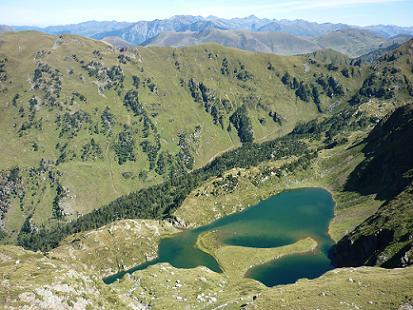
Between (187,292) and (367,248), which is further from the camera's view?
(367,248)

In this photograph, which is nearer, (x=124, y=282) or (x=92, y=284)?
(x=92, y=284)

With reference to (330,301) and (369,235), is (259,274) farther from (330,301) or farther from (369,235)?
(330,301)

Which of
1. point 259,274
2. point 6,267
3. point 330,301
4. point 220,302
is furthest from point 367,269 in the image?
point 6,267

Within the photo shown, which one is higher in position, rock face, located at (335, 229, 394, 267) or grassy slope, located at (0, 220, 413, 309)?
grassy slope, located at (0, 220, 413, 309)

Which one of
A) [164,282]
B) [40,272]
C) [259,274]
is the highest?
[40,272]

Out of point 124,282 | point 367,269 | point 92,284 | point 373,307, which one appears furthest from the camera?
point 124,282

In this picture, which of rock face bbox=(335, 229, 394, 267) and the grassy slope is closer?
the grassy slope

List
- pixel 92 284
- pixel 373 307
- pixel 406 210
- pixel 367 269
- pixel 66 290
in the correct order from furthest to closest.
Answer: pixel 406 210 → pixel 367 269 → pixel 92 284 → pixel 66 290 → pixel 373 307

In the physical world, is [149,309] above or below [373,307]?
below

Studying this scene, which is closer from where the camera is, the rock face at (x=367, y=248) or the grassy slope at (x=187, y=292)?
the grassy slope at (x=187, y=292)

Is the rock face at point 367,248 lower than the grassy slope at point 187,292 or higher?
lower

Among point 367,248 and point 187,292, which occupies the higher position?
point 367,248
